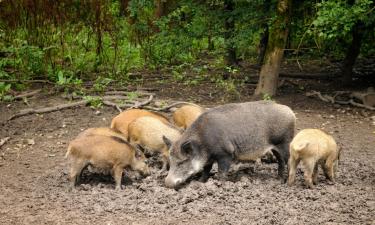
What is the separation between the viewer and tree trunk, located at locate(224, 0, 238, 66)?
11552mm

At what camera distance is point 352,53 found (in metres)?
11.7

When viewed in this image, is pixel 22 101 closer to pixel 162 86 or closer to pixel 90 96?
pixel 90 96

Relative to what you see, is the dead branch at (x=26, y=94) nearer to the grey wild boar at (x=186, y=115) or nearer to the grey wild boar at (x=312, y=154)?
the grey wild boar at (x=186, y=115)

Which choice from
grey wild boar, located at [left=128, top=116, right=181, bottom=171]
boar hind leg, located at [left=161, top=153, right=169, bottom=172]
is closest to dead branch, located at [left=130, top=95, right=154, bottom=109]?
grey wild boar, located at [left=128, top=116, right=181, bottom=171]

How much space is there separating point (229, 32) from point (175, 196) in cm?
633

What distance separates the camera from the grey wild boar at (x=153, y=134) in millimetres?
7336

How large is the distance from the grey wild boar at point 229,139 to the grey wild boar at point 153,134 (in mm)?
448

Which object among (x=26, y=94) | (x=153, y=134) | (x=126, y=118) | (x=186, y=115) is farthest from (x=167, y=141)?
(x=26, y=94)

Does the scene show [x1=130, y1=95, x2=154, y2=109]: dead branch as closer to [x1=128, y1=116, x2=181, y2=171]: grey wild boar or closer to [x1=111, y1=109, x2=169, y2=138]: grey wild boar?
[x1=111, y1=109, x2=169, y2=138]: grey wild boar

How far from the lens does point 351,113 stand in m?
10.3

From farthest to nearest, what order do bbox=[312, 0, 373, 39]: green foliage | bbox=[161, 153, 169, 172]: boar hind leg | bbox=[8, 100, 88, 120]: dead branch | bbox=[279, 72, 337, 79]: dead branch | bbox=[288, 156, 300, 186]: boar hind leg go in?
bbox=[279, 72, 337, 79]: dead branch → bbox=[8, 100, 88, 120]: dead branch → bbox=[312, 0, 373, 39]: green foliage → bbox=[161, 153, 169, 172]: boar hind leg → bbox=[288, 156, 300, 186]: boar hind leg

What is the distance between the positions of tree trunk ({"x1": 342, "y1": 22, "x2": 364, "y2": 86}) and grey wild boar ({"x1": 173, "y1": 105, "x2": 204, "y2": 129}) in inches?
166

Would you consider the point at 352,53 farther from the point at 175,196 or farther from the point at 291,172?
the point at 175,196

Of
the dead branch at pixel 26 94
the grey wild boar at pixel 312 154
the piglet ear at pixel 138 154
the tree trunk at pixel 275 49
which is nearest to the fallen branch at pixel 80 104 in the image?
the dead branch at pixel 26 94
